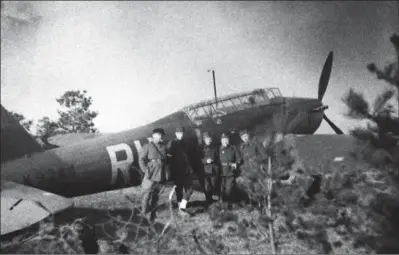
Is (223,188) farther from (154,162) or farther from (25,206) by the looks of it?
(25,206)

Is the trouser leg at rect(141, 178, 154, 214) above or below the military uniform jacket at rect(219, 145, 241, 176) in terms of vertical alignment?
below

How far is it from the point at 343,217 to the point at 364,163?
3.22 feet

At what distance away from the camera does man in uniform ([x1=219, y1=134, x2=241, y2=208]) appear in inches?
219

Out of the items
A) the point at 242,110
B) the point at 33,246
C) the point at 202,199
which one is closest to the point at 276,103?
the point at 242,110

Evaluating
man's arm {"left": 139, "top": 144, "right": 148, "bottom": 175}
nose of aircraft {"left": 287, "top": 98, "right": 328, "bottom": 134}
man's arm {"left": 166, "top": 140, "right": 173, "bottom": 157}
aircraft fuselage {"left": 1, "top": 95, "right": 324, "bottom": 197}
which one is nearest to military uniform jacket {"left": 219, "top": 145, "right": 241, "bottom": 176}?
aircraft fuselage {"left": 1, "top": 95, "right": 324, "bottom": 197}

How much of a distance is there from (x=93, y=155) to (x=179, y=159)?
4.94 ft

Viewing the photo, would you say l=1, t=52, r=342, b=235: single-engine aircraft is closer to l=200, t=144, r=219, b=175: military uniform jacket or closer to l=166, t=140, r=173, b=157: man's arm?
l=200, t=144, r=219, b=175: military uniform jacket

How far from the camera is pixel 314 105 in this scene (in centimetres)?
896

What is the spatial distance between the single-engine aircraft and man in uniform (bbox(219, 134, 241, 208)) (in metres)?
0.75

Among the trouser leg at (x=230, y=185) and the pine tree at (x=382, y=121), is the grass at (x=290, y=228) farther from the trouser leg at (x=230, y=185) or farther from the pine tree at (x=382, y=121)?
the trouser leg at (x=230, y=185)

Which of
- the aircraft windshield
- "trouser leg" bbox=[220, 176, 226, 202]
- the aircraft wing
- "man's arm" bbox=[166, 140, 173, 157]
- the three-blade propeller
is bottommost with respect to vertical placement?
"trouser leg" bbox=[220, 176, 226, 202]

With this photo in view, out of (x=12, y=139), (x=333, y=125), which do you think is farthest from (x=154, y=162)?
(x=333, y=125)

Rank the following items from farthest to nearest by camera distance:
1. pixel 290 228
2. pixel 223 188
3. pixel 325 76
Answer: pixel 325 76
pixel 223 188
pixel 290 228

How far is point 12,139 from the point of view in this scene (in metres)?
4.61
